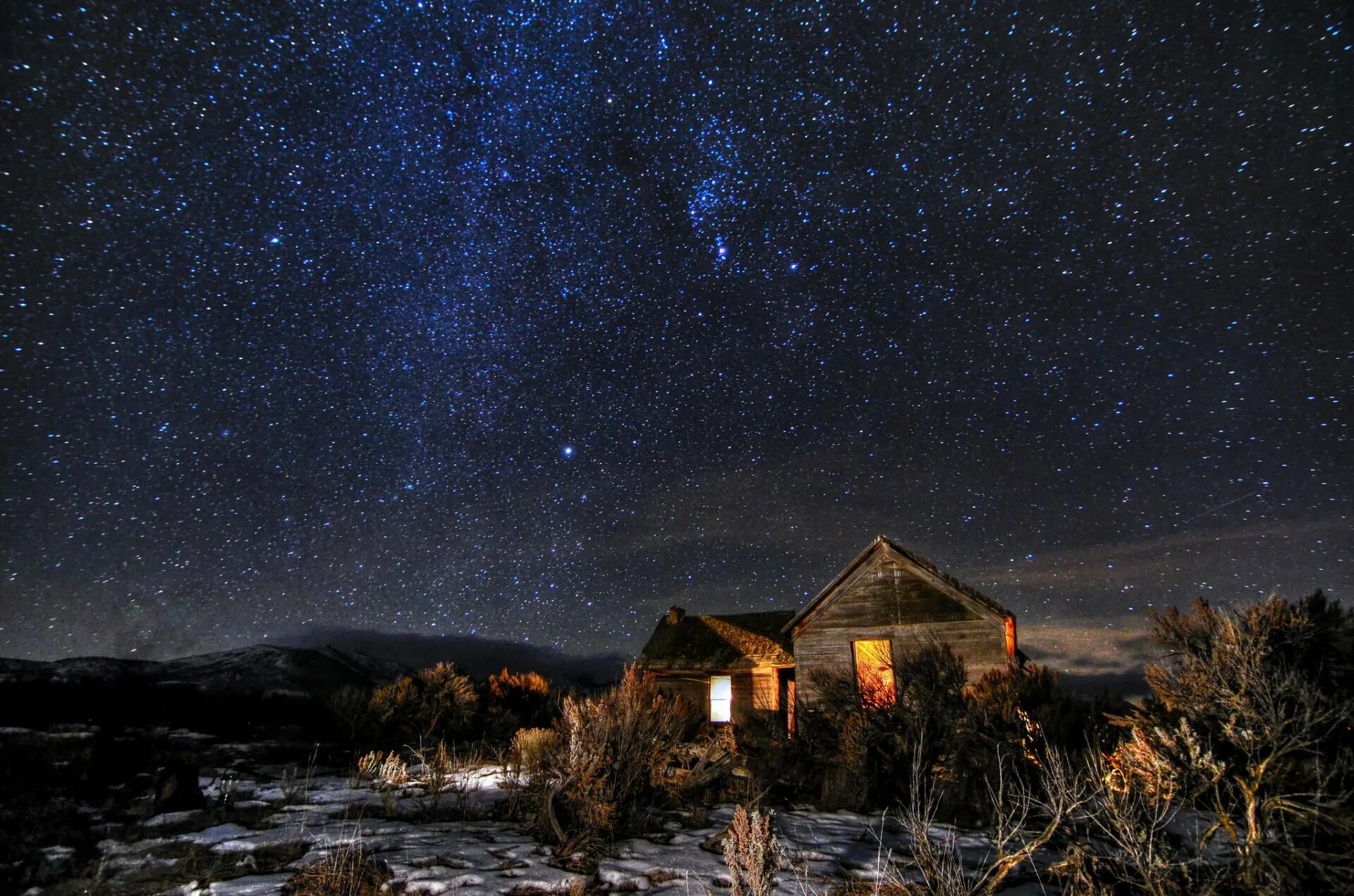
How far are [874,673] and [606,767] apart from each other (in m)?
6.48

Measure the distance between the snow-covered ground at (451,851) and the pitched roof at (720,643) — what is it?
1412cm

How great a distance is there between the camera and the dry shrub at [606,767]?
6258 millimetres

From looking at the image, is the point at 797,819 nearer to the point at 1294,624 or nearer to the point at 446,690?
the point at 1294,624

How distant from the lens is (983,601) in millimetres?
16922

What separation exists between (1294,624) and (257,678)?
62781 millimetres

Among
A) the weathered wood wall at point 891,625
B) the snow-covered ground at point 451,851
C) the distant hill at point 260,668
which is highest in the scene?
the weathered wood wall at point 891,625

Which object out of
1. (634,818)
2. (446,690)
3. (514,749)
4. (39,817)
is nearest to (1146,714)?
(634,818)

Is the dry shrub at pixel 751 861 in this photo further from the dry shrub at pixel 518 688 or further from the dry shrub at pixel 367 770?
the dry shrub at pixel 518 688

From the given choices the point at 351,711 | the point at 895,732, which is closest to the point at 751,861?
the point at 895,732

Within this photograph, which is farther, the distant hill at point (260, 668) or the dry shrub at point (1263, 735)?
the distant hill at point (260, 668)

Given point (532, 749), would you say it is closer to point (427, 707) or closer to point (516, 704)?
point (427, 707)

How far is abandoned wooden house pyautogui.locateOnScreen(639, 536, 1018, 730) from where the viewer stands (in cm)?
1673

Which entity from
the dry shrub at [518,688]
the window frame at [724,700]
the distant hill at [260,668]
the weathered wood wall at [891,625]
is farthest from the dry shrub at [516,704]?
the distant hill at [260,668]

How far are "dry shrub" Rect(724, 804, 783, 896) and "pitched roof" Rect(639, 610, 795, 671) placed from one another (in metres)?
16.2
